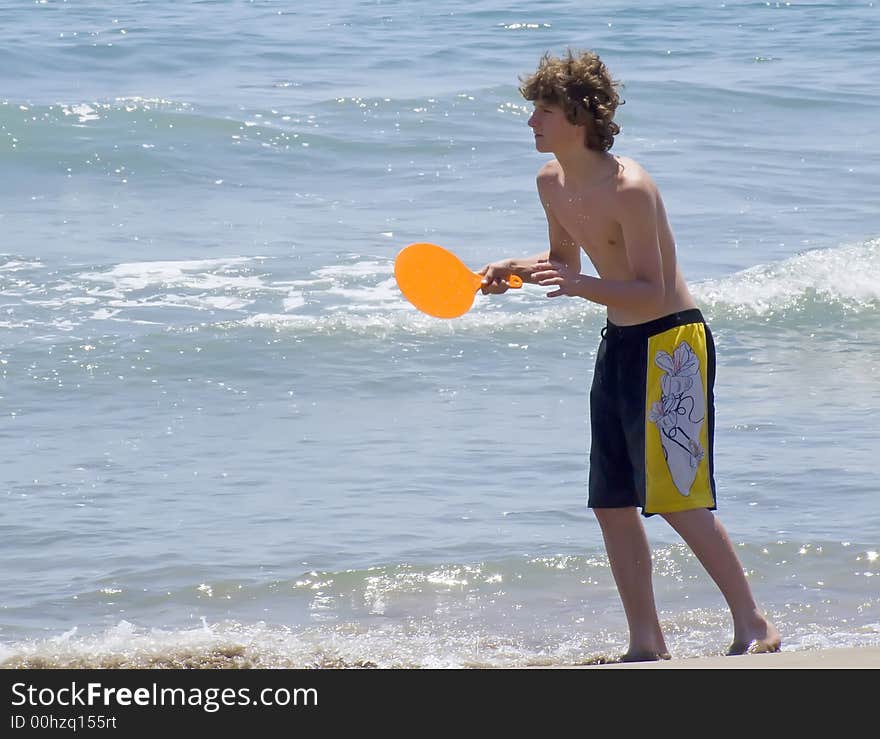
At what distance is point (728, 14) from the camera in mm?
23016

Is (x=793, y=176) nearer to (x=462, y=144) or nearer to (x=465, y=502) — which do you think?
(x=462, y=144)

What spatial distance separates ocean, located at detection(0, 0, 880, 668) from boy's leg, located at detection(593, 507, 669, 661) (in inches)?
10.8

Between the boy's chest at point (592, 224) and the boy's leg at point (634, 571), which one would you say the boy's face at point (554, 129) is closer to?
the boy's chest at point (592, 224)

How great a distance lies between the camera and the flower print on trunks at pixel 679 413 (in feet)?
12.0

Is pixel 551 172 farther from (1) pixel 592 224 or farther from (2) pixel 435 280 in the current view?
(2) pixel 435 280

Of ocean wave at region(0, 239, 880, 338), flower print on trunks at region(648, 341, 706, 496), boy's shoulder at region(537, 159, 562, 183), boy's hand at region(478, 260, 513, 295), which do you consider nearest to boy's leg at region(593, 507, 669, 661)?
flower print on trunks at region(648, 341, 706, 496)

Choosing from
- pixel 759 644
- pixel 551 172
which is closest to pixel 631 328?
pixel 551 172

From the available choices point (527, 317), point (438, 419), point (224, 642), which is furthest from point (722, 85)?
point (224, 642)

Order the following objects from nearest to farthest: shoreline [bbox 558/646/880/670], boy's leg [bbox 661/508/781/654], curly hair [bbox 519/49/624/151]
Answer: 1. shoreline [bbox 558/646/880/670]
2. curly hair [bbox 519/49/624/151]
3. boy's leg [bbox 661/508/781/654]

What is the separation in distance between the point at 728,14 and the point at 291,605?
2006 centimetres

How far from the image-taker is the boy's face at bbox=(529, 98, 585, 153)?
3645mm

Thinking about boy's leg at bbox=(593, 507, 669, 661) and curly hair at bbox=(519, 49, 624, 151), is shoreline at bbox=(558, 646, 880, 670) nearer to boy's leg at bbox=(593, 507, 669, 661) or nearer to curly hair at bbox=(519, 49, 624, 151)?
boy's leg at bbox=(593, 507, 669, 661)

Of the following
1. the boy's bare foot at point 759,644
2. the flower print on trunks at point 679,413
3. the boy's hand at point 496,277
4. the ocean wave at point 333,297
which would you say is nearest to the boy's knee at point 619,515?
the flower print on trunks at point 679,413

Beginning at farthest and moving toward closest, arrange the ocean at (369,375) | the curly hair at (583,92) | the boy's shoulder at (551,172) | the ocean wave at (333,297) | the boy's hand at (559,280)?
1. the ocean wave at (333,297)
2. the ocean at (369,375)
3. the boy's shoulder at (551,172)
4. the curly hair at (583,92)
5. the boy's hand at (559,280)
